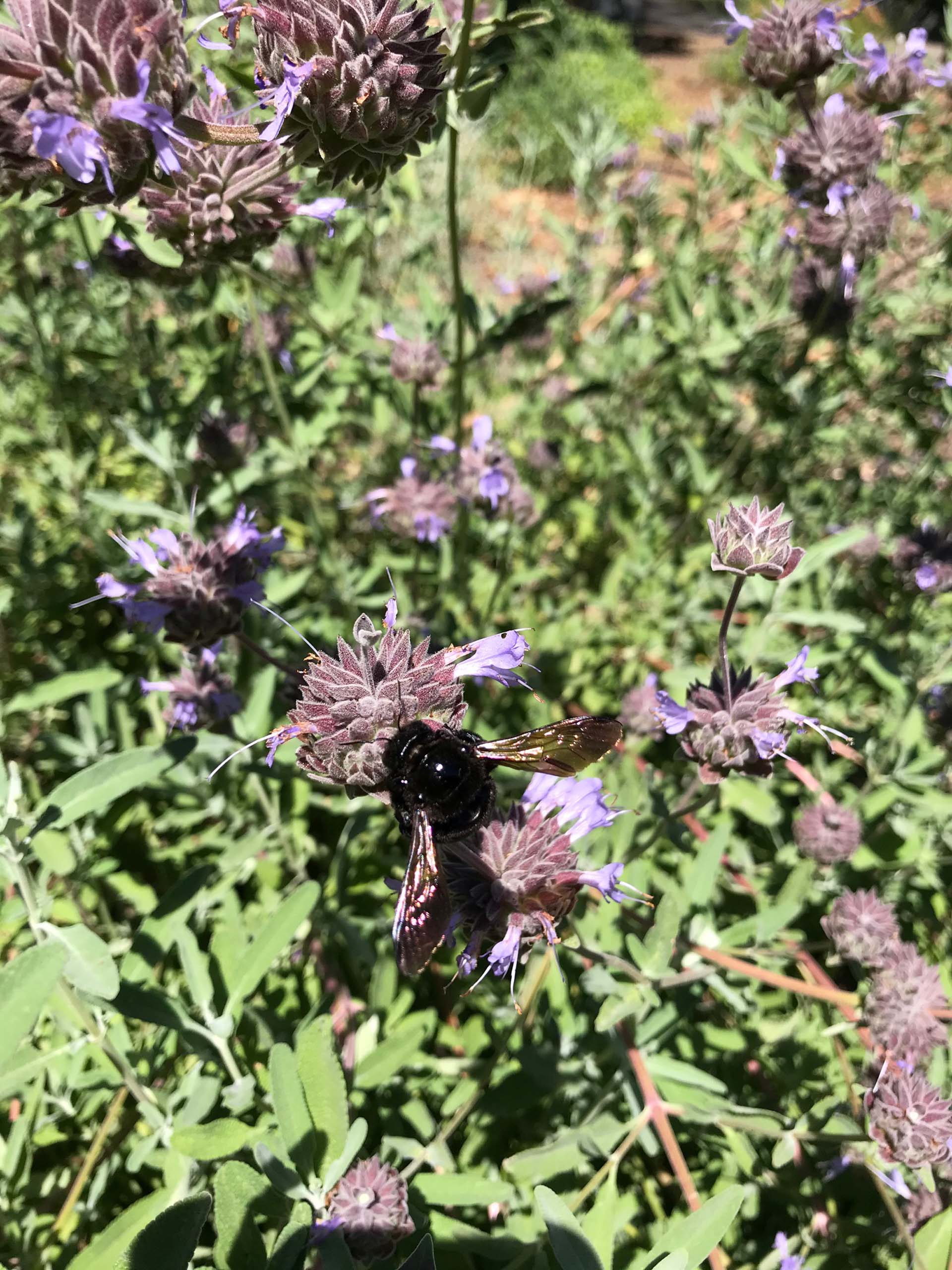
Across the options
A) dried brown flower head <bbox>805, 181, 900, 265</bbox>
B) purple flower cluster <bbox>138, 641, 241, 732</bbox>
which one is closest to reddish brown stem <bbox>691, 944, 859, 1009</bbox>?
purple flower cluster <bbox>138, 641, 241, 732</bbox>

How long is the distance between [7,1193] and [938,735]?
3.67 m

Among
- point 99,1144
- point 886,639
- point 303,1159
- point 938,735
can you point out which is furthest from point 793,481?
point 99,1144

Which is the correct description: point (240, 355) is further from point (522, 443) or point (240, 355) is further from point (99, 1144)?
point (99, 1144)

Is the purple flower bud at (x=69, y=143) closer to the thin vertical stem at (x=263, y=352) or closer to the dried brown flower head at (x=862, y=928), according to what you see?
the thin vertical stem at (x=263, y=352)

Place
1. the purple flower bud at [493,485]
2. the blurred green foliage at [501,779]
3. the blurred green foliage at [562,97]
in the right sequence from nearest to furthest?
the blurred green foliage at [501,779]
the purple flower bud at [493,485]
the blurred green foliage at [562,97]

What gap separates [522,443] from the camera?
514 centimetres

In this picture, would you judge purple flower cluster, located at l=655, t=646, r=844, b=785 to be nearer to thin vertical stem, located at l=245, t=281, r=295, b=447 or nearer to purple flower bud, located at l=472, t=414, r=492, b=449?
purple flower bud, located at l=472, t=414, r=492, b=449

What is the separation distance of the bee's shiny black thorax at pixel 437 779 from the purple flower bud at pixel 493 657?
0.48ft

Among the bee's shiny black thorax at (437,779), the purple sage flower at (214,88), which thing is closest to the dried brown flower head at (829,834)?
the bee's shiny black thorax at (437,779)

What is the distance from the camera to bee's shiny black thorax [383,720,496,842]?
161 centimetres

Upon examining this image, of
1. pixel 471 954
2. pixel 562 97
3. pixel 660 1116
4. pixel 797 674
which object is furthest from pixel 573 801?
pixel 562 97

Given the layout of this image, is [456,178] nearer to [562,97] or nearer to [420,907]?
[420,907]

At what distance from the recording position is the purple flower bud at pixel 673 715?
197 cm

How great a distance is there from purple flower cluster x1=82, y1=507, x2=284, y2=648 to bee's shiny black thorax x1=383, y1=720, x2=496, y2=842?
31.4 inches
